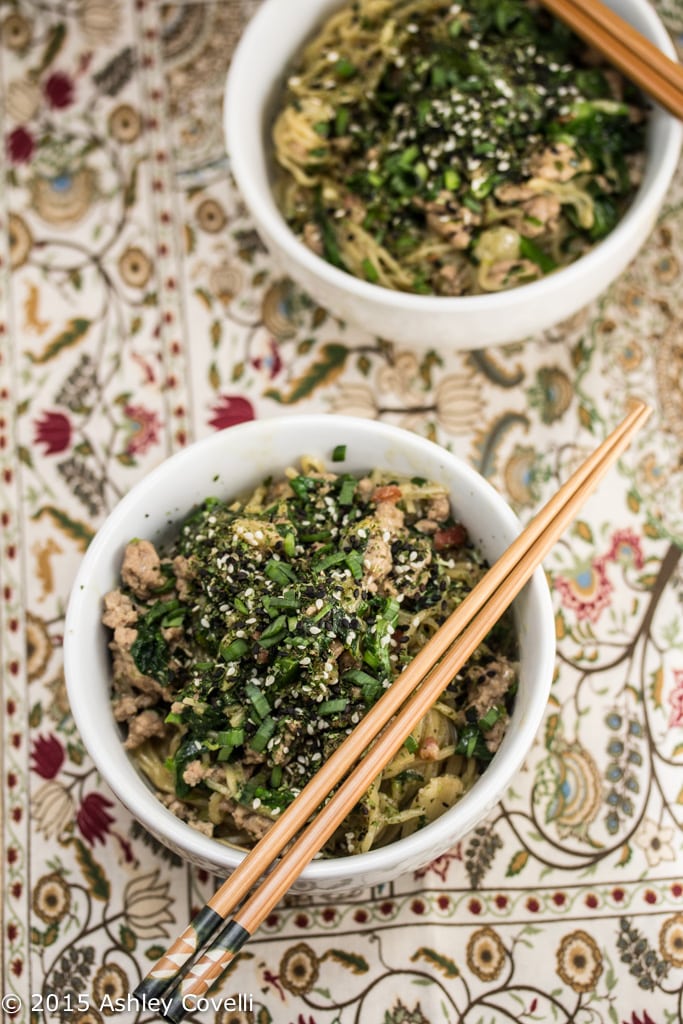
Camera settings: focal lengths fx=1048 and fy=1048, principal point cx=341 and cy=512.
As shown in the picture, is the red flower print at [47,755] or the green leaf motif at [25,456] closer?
the red flower print at [47,755]

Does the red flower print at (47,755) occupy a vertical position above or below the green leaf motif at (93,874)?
above

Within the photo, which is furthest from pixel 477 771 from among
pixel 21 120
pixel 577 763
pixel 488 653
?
pixel 21 120

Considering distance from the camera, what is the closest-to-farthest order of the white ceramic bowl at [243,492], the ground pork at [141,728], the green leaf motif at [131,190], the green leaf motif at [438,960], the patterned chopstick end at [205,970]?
the patterned chopstick end at [205,970] → the white ceramic bowl at [243,492] → the ground pork at [141,728] → the green leaf motif at [438,960] → the green leaf motif at [131,190]

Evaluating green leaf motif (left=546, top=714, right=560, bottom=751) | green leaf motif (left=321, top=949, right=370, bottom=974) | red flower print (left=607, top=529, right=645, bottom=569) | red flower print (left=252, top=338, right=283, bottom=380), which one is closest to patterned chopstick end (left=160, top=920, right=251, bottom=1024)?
green leaf motif (left=321, top=949, right=370, bottom=974)

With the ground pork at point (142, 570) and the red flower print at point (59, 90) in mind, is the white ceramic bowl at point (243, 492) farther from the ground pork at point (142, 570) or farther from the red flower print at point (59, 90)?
the red flower print at point (59, 90)

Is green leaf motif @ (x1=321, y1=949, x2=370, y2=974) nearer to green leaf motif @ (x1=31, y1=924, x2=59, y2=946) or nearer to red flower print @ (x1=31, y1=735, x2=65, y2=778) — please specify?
green leaf motif @ (x1=31, y1=924, x2=59, y2=946)

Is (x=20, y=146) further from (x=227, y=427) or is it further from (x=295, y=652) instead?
(x=295, y=652)

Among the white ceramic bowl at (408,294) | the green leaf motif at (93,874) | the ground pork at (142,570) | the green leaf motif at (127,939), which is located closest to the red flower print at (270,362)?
the white ceramic bowl at (408,294)

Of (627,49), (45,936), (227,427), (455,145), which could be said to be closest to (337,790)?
(45,936)
